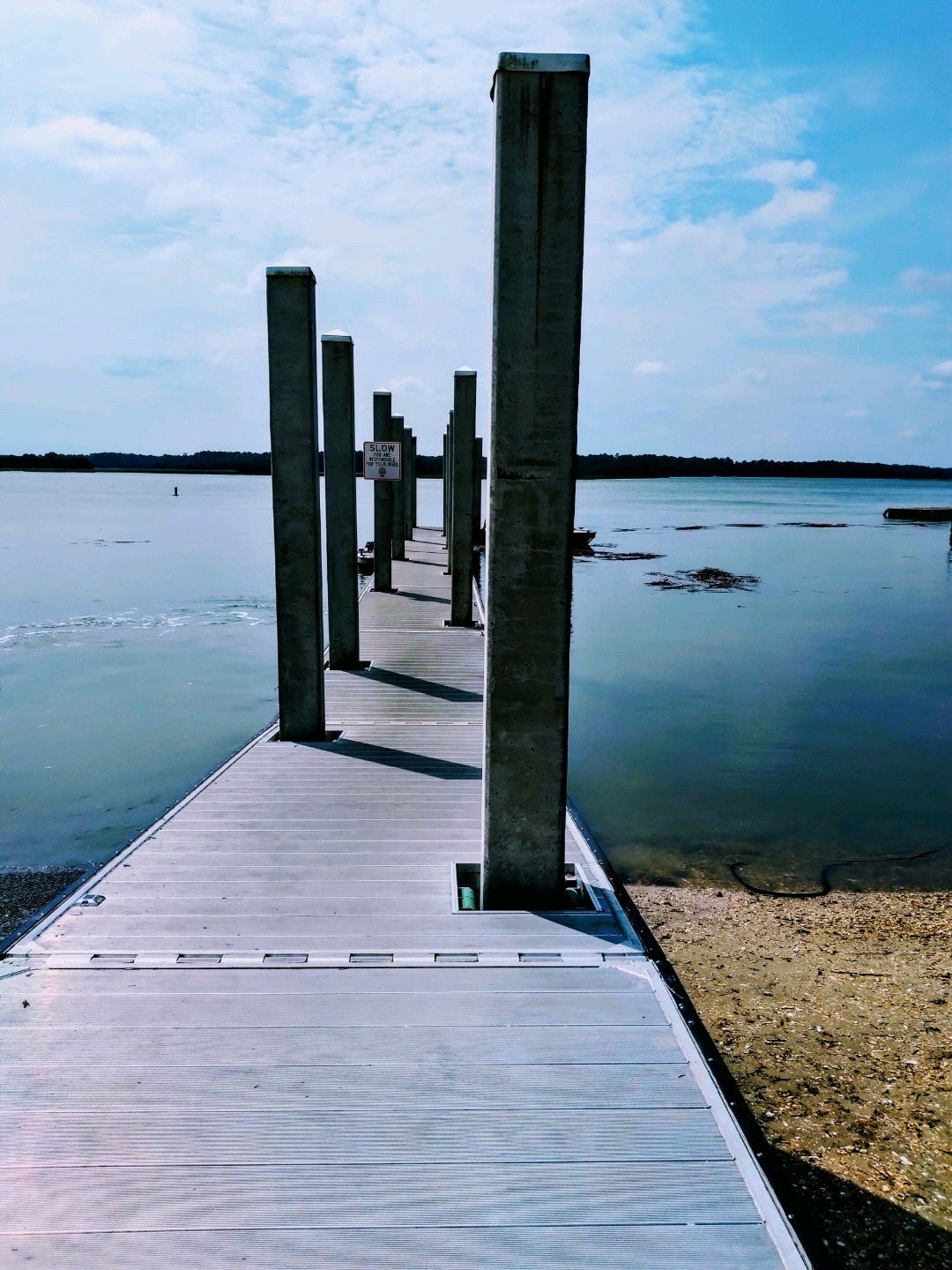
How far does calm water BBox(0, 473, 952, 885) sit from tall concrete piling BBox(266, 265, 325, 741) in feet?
7.74

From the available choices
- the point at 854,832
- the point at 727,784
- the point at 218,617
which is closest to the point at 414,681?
the point at 727,784

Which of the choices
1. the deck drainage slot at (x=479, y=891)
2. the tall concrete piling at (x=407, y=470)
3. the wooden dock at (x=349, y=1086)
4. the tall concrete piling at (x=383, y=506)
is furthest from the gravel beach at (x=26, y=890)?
the tall concrete piling at (x=407, y=470)

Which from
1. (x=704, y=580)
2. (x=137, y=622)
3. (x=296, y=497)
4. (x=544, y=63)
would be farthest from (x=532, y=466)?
(x=704, y=580)

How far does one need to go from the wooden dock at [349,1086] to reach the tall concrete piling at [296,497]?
222 cm

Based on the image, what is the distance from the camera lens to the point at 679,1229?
2062mm

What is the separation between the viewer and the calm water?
789 cm

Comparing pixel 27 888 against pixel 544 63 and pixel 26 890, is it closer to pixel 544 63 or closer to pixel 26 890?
pixel 26 890

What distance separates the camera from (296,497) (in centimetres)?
598

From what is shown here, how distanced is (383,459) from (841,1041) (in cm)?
821

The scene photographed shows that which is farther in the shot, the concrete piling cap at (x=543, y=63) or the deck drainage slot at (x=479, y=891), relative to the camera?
the deck drainage slot at (x=479, y=891)

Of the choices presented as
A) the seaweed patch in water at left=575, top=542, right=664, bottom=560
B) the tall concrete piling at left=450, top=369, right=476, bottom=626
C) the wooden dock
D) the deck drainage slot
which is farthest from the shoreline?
the seaweed patch in water at left=575, top=542, right=664, bottom=560

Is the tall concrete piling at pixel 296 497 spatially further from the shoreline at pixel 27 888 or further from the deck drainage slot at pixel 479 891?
the deck drainage slot at pixel 479 891

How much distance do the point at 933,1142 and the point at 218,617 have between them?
18325 millimetres

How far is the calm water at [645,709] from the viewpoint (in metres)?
7.89
